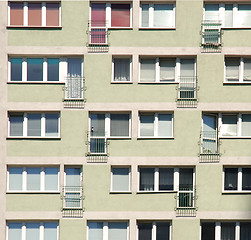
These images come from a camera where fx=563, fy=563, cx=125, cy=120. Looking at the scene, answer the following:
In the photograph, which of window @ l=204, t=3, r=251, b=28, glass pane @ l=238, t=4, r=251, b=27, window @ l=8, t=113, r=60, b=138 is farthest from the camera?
glass pane @ l=238, t=4, r=251, b=27

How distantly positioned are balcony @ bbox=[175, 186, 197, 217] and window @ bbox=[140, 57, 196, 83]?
5.28 meters

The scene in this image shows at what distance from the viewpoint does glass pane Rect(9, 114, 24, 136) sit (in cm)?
2697

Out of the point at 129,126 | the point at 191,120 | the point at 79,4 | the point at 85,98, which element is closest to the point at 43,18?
the point at 79,4

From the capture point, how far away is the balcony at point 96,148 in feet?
A: 87.0

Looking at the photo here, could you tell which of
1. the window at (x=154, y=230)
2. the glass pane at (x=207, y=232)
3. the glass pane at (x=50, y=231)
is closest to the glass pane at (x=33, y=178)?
the glass pane at (x=50, y=231)

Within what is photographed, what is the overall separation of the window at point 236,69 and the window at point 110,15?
17.1 feet

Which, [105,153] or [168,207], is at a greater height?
[105,153]

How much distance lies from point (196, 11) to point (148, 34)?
8.46 ft

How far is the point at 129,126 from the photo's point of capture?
88.6ft

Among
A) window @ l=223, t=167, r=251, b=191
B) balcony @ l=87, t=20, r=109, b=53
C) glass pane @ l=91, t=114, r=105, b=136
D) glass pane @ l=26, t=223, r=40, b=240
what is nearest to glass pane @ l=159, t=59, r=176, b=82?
balcony @ l=87, t=20, r=109, b=53

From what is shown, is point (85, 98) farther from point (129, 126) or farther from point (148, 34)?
point (148, 34)

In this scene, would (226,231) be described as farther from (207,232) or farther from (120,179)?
(120,179)

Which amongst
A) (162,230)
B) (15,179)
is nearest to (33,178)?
(15,179)

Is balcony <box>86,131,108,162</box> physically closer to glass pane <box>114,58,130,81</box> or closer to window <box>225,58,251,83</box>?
glass pane <box>114,58,130,81</box>
